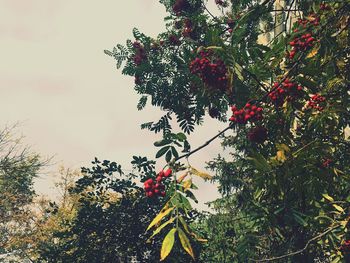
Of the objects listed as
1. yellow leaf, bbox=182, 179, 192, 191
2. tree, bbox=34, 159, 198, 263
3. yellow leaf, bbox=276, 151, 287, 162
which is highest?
tree, bbox=34, 159, 198, 263

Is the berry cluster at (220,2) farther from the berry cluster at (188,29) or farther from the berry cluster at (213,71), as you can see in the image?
the berry cluster at (213,71)

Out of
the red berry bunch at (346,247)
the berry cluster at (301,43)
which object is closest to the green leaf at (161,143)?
the berry cluster at (301,43)

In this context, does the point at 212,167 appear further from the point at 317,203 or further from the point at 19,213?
the point at 317,203

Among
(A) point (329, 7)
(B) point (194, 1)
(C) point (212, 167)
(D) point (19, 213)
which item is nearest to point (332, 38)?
(A) point (329, 7)

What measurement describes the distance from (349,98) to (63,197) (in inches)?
1066

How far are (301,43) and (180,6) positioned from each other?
5.22 metres

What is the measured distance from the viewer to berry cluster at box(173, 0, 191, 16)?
24.7ft

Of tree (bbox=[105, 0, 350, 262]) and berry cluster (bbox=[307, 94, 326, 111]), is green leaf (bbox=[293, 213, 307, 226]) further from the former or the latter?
berry cluster (bbox=[307, 94, 326, 111])

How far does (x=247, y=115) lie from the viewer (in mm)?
2463

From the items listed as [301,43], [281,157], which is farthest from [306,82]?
[281,157]

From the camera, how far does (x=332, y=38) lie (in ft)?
10.7

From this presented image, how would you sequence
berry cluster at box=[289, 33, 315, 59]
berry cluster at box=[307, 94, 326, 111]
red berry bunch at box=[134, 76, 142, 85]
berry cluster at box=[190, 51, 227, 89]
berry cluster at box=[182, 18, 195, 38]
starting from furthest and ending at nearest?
1. red berry bunch at box=[134, 76, 142, 85]
2. berry cluster at box=[182, 18, 195, 38]
3. berry cluster at box=[307, 94, 326, 111]
4. berry cluster at box=[190, 51, 227, 89]
5. berry cluster at box=[289, 33, 315, 59]

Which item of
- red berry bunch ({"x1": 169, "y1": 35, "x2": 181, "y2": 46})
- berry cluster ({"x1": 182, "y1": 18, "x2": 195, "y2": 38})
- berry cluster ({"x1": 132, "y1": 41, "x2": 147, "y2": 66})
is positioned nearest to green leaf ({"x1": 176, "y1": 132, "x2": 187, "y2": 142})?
berry cluster ({"x1": 182, "y1": 18, "x2": 195, "y2": 38})

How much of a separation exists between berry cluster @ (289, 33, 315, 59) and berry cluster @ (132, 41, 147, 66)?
5001mm
